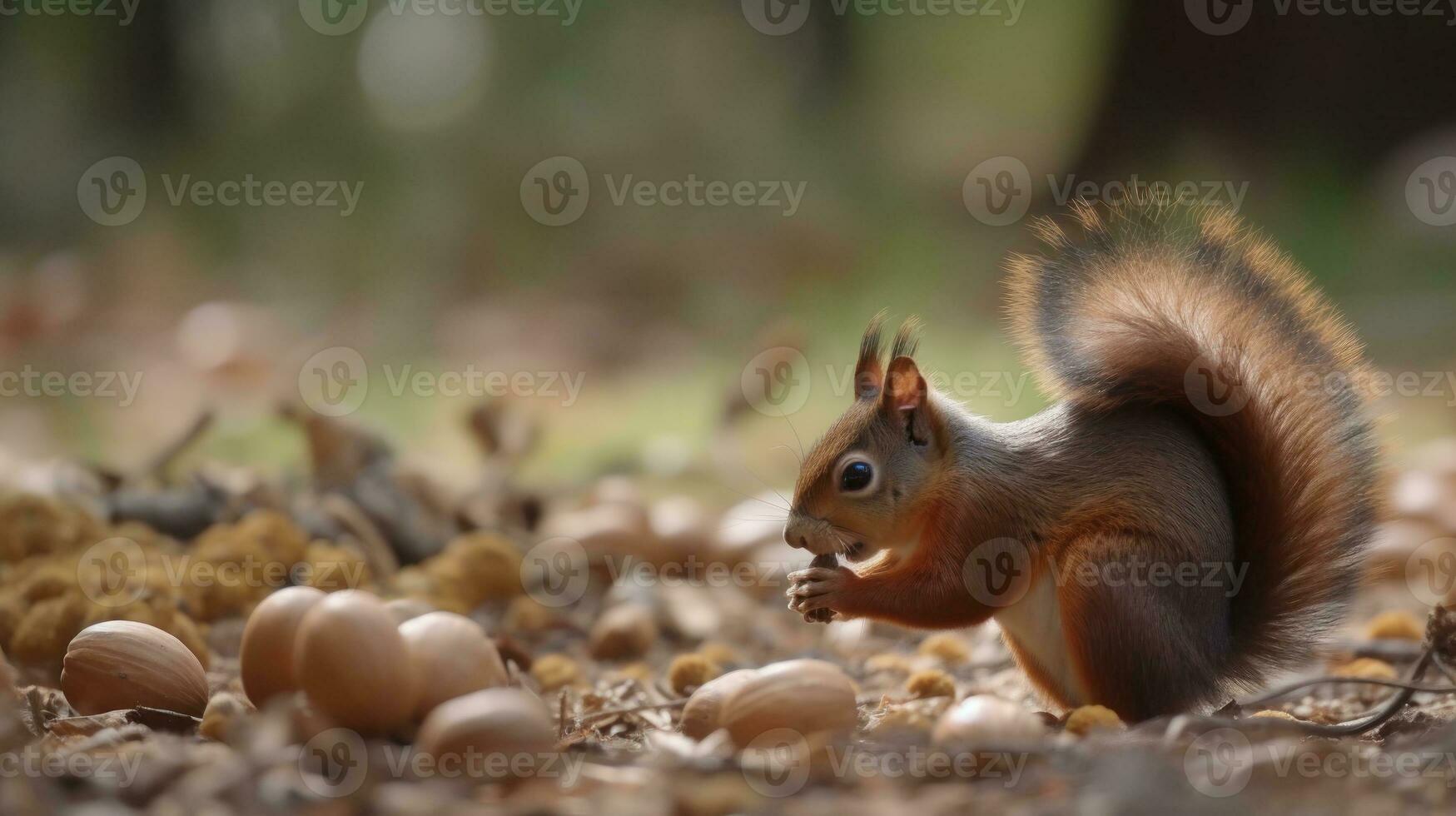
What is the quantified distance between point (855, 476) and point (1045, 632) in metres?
0.23

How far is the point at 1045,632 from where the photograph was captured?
1098 millimetres

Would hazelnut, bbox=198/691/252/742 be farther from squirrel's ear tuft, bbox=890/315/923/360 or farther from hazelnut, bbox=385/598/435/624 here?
squirrel's ear tuft, bbox=890/315/923/360

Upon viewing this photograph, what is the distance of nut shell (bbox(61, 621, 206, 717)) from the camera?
3.49 feet

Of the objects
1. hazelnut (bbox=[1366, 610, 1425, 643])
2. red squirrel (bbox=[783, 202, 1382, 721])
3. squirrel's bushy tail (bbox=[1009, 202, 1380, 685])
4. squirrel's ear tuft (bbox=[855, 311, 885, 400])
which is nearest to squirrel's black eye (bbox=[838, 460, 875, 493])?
red squirrel (bbox=[783, 202, 1382, 721])

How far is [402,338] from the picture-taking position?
11.2 feet

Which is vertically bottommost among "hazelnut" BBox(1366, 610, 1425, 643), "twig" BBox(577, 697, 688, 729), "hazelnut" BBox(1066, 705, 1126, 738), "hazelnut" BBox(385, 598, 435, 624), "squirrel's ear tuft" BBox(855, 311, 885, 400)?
"twig" BBox(577, 697, 688, 729)

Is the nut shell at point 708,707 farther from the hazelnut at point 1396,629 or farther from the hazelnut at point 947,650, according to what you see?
the hazelnut at point 1396,629

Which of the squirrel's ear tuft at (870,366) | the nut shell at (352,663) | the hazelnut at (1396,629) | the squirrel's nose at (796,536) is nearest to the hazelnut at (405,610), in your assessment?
the nut shell at (352,663)

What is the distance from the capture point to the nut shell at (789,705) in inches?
38.6

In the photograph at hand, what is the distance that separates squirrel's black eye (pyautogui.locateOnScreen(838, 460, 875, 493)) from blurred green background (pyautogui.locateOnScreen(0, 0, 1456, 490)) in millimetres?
1803

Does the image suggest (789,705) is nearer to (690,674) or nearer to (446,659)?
(446,659)

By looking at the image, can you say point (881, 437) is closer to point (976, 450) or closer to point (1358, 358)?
point (976, 450)

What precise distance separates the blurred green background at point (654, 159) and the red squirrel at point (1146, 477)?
1790mm

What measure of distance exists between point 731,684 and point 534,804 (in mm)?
334
